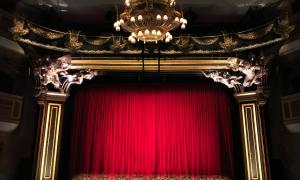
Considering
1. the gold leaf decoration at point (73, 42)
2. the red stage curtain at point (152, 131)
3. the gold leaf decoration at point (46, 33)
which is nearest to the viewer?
the gold leaf decoration at point (46, 33)

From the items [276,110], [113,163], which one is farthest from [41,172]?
[276,110]

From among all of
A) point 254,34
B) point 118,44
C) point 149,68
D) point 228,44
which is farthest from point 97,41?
point 254,34

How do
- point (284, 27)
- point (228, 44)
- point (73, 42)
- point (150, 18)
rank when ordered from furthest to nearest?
point (73, 42) < point (228, 44) < point (284, 27) < point (150, 18)

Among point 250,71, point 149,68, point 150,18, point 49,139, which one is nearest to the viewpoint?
point 150,18

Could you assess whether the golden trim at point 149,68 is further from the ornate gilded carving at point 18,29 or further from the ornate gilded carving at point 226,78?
the ornate gilded carving at point 18,29

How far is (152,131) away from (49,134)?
9.01ft

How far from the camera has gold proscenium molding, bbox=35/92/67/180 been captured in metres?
6.70

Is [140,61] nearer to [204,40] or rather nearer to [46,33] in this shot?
[204,40]

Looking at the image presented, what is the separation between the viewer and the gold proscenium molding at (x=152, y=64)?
6.91 meters

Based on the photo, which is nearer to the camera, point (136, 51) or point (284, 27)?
point (284, 27)

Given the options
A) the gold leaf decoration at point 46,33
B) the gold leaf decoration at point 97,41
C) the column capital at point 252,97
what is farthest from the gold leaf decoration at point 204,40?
the gold leaf decoration at point 46,33

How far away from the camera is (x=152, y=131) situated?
7.82 metres

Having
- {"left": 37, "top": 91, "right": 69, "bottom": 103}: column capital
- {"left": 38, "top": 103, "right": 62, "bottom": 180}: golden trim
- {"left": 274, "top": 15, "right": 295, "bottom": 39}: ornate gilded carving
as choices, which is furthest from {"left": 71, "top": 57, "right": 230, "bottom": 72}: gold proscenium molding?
{"left": 274, "top": 15, "right": 295, "bottom": 39}: ornate gilded carving

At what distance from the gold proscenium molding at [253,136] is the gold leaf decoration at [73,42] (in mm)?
4204
